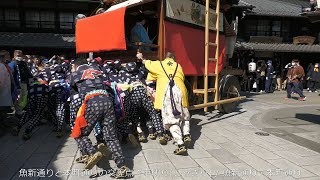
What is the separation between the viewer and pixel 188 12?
298 inches

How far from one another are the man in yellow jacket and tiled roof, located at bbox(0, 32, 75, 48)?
1251 cm

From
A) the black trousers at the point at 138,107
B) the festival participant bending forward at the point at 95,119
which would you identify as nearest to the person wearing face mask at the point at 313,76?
the black trousers at the point at 138,107

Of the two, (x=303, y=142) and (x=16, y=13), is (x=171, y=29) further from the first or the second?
(x=16, y=13)

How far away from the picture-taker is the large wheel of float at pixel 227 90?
349 inches

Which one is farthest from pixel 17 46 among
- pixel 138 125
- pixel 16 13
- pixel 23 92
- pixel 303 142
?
pixel 303 142

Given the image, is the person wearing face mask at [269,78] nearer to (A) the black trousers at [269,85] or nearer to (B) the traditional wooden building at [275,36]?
(A) the black trousers at [269,85]

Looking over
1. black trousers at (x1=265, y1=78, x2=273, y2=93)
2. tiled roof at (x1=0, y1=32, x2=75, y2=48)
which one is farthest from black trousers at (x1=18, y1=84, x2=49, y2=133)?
black trousers at (x1=265, y1=78, x2=273, y2=93)

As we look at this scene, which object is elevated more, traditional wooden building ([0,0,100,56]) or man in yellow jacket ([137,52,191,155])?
traditional wooden building ([0,0,100,56])

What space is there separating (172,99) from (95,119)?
5.53 feet

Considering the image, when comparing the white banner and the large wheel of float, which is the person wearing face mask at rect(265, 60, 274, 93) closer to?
the large wheel of float

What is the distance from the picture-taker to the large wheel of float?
29.1 ft

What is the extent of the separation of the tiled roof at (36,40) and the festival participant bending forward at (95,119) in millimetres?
13336

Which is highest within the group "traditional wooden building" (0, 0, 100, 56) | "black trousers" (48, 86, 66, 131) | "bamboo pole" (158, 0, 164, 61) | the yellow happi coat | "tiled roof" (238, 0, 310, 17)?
"tiled roof" (238, 0, 310, 17)

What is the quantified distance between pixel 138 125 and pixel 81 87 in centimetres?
203
